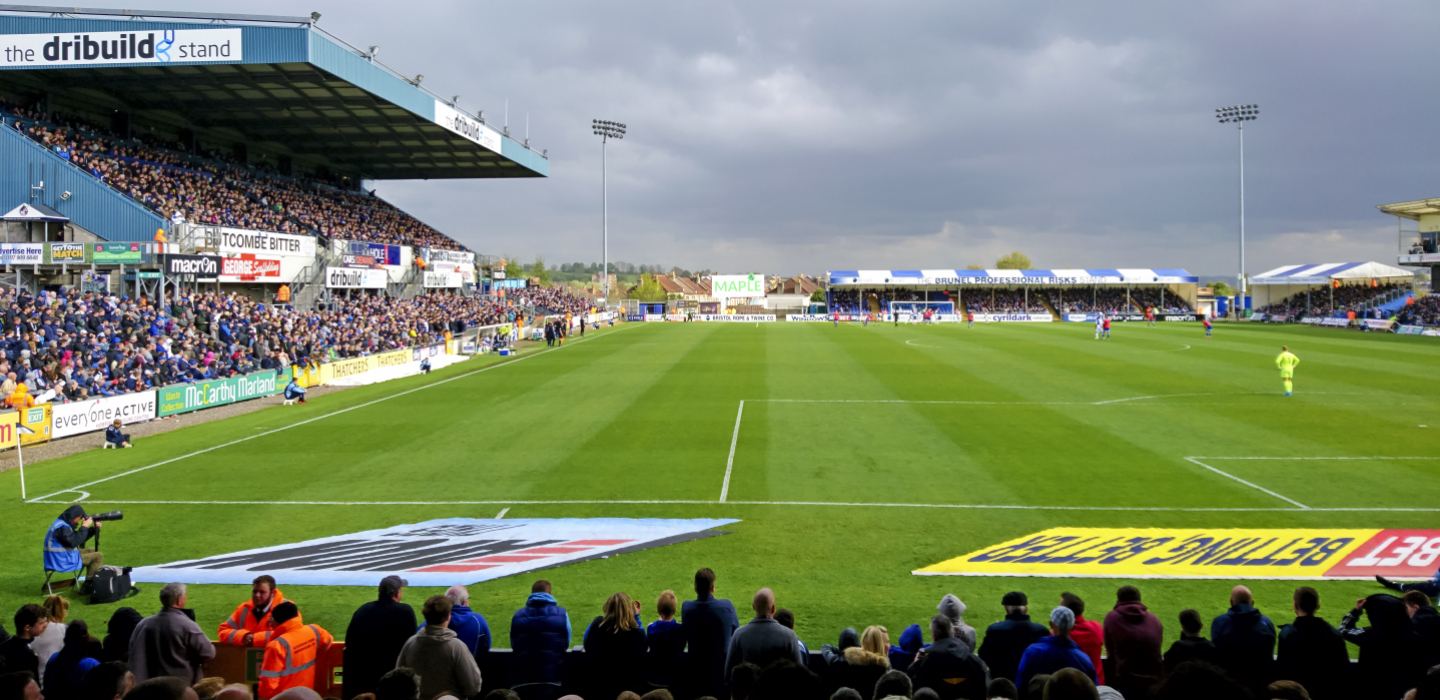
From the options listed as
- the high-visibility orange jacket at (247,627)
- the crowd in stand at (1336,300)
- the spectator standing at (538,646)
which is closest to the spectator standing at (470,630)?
the spectator standing at (538,646)

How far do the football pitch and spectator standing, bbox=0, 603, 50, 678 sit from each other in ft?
10.7

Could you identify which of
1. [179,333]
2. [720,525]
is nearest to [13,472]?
[179,333]

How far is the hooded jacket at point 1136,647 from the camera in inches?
248

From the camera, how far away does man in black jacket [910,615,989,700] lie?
5348 mm

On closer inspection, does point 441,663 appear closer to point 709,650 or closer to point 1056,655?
point 709,650

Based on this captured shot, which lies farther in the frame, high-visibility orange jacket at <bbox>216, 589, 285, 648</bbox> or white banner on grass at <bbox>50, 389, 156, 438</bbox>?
white banner on grass at <bbox>50, 389, 156, 438</bbox>

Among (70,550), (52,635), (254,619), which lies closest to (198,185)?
(70,550)

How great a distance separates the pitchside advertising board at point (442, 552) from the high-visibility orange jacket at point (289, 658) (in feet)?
Result: 12.6

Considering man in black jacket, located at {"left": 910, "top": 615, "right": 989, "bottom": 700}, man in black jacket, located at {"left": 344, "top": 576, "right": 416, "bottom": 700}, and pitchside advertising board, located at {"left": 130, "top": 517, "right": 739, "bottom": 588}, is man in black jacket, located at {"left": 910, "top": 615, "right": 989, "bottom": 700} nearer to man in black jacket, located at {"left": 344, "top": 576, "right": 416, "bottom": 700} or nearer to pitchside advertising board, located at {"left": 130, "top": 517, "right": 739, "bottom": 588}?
man in black jacket, located at {"left": 344, "top": 576, "right": 416, "bottom": 700}

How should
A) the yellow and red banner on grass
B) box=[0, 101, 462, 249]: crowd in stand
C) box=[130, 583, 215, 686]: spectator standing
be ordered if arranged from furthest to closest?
box=[0, 101, 462, 249]: crowd in stand
the yellow and red banner on grass
box=[130, 583, 215, 686]: spectator standing

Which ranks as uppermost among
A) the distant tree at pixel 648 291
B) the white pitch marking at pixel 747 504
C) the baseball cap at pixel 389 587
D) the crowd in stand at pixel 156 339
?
the distant tree at pixel 648 291

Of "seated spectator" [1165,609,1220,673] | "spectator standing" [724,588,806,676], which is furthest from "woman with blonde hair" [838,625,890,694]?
"seated spectator" [1165,609,1220,673]

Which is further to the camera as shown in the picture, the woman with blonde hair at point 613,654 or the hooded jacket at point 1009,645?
the hooded jacket at point 1009,645

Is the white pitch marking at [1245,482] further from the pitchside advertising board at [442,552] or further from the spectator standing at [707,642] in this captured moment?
the spectator standing at [707,642]
